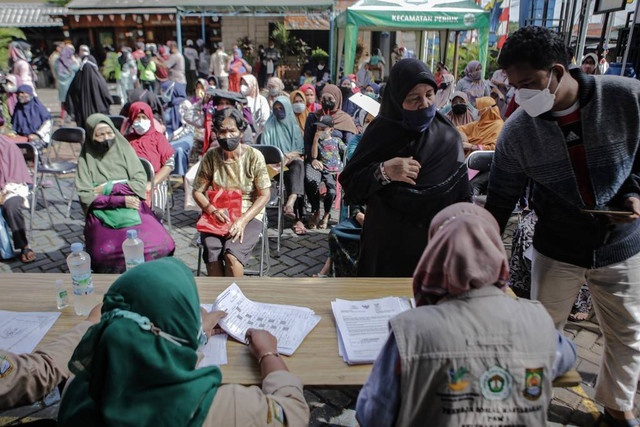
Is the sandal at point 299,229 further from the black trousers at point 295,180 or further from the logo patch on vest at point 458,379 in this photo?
the logo patch on vest at point 458,379

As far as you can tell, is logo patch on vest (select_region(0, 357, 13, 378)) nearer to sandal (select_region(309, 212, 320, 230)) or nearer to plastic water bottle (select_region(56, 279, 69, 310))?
plastic water bottle (select_region(56, 279, 69, 310))

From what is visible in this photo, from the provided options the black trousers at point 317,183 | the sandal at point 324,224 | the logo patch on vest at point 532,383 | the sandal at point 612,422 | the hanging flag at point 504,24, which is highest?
the hanging flag at point 504,24

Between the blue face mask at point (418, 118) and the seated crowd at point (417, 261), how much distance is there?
0.01m

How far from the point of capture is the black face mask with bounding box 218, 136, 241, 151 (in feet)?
11.4

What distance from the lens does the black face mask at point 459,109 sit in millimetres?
6027

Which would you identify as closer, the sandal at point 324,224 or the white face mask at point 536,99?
the white face mask at point 536,99

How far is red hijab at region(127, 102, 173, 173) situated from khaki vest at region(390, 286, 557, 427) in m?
4.27

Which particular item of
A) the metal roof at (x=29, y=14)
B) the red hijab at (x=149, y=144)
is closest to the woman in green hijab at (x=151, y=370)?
the red hijab at (x=149, y=144)

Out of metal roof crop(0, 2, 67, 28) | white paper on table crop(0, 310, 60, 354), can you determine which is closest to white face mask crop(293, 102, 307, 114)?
white paper on table crop(0, 310, 60, 354)

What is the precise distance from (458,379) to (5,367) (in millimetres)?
1488

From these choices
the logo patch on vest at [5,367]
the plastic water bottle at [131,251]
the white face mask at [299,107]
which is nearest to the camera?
the logo patch on vest at [5,367]

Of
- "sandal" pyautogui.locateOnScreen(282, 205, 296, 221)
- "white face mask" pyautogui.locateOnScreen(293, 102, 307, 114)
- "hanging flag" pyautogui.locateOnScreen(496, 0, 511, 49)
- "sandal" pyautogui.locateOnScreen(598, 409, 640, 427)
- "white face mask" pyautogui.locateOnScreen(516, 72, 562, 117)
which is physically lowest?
"sandal" pyautogui.locateOnScreen(598, 409, 640, 427)

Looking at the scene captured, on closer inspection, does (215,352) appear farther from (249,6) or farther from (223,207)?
(249,6)

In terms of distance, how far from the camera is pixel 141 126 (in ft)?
16.0
